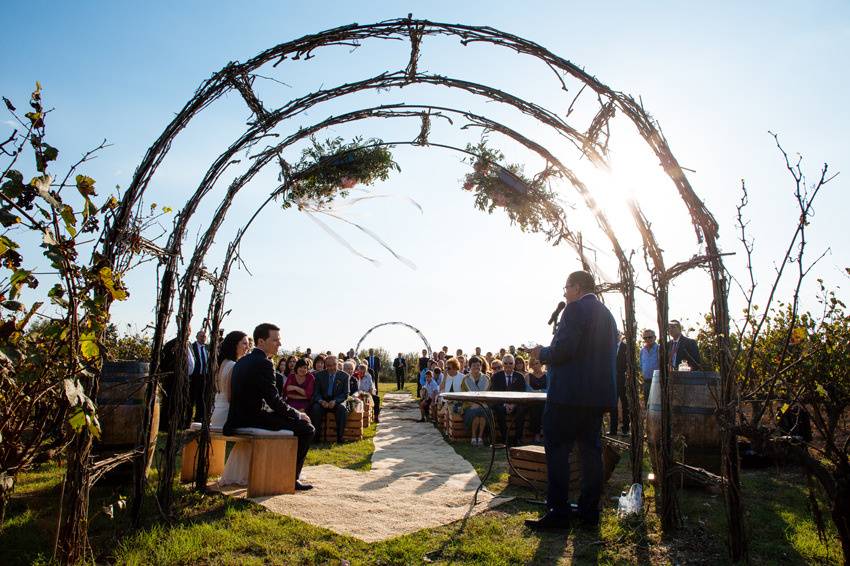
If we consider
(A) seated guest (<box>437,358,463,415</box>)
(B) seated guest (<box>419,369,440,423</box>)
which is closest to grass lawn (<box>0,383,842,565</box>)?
(A) seated guest (<box>437,358,463,415</box>)

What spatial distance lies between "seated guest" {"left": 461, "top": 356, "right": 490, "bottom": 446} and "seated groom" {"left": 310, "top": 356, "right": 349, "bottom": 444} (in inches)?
81.3

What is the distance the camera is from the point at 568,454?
4375mm

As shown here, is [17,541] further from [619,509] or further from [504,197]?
[504,197]

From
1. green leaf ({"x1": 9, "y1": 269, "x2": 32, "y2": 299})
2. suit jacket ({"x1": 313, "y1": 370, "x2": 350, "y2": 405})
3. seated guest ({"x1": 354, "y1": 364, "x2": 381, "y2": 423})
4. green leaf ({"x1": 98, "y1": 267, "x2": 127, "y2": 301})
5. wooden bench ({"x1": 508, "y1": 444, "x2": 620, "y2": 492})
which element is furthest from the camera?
seated guest ({"x1": 354, "y1": 364, "x2": 381, "y2": 423})

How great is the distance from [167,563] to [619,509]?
11.3 feet

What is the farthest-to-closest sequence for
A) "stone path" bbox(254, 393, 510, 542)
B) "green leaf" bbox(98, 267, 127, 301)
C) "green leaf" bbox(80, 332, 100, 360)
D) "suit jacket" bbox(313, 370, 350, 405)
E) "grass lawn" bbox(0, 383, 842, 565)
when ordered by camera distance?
"suit jacket" bbox(313, 370, 350, 405)
"stone path" bbox(254, 393, 510, 542)
"grass lawn" bbox(0, 383, 842, 565)
"green leaf" bbox(98, 267, 127, 301)
"green leaf" bbox(80, 332, 100, 360)

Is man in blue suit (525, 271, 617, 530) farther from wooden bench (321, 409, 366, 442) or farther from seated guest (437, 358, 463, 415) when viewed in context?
seated guest (437, 358, 463, 415)

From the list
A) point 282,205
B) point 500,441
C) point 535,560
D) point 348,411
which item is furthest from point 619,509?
point 348,411

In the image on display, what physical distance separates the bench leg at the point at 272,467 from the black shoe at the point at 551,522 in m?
2.29

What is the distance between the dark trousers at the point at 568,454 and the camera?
4355 mm

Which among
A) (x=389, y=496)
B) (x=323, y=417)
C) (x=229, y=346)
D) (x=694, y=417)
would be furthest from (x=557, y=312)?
(x=323, y=417)

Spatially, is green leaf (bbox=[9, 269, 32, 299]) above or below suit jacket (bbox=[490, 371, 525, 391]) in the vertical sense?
above

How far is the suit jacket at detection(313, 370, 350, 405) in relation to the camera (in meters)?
9.55

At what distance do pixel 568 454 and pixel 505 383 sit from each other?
541cm
